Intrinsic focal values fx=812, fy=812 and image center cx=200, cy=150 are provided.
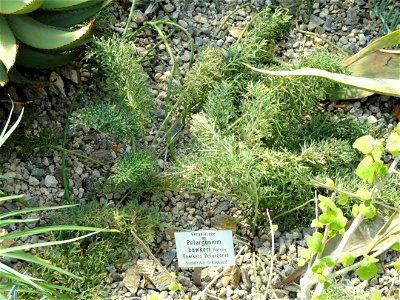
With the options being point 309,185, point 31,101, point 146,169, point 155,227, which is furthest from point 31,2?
point 309,185

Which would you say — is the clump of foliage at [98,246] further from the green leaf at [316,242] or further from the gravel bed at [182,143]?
the green leaf at [316,242]

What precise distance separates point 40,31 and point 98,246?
68cm

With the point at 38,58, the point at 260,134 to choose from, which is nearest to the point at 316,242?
the point at 260,134

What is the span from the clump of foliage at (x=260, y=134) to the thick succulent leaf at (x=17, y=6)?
57cm

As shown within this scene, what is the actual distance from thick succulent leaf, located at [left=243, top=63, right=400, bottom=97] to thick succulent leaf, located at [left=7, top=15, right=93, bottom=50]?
22.8 inches

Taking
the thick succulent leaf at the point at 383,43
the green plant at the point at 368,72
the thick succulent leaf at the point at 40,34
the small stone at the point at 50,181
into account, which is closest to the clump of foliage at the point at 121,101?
the thick succulent leaf at the point at 40,34

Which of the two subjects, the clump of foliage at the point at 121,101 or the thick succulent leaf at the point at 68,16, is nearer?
the clump of foliage at the point at 121,101

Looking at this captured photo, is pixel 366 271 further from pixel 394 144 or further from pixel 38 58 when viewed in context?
pixel 38 58

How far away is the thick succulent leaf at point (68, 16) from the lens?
8.59 feet

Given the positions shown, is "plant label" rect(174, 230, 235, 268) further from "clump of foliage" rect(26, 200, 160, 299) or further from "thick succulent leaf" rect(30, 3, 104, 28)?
"thick succulent leaf" rect(30, 3, 104, 28)

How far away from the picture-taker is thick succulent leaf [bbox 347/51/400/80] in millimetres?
2686

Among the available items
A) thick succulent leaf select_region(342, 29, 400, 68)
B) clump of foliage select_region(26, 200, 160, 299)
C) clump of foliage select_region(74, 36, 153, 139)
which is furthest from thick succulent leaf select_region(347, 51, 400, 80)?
clump of foliage select_region(26, 200, 160, 299)

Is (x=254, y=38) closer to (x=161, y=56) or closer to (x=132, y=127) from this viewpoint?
(x=161, y=56)

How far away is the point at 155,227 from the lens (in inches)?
97.1
